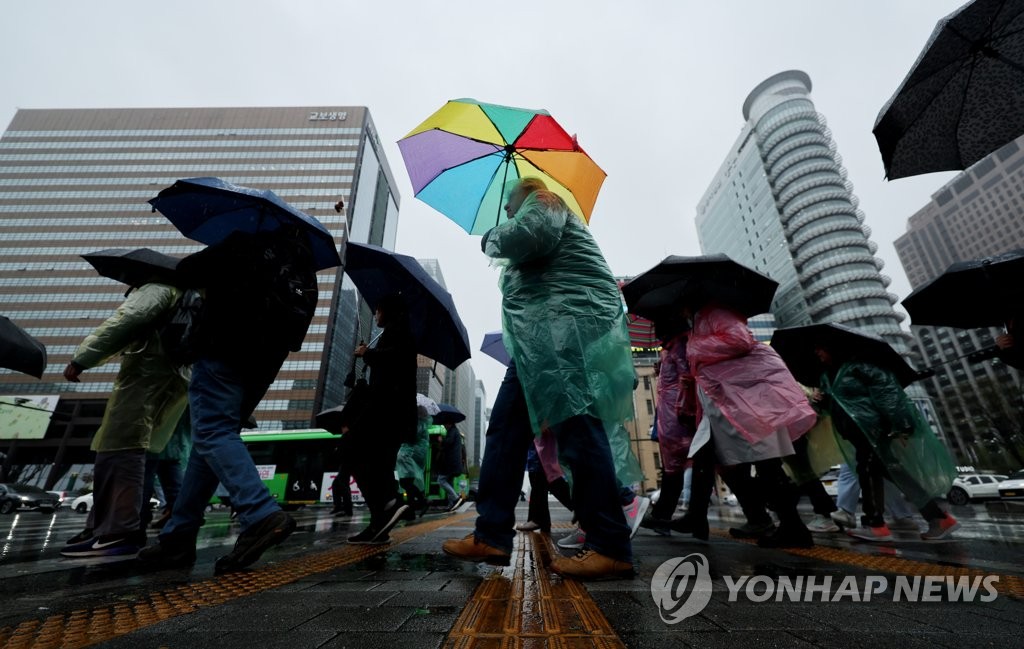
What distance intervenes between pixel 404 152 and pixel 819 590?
4.23 meters

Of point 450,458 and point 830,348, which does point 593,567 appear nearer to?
point 830,348

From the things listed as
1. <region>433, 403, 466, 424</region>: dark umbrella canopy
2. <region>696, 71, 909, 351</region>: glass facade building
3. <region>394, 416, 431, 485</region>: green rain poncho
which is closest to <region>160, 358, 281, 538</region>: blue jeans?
<region>394, 416, 431, 485</region>: green rain poncho

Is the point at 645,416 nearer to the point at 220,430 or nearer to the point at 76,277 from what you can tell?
the point at 220,430

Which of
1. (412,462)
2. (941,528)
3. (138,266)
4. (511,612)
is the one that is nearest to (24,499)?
(412,462)

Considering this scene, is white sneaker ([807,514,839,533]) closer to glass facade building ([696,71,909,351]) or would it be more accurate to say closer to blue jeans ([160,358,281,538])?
blue jeans ([160,358,281,538])

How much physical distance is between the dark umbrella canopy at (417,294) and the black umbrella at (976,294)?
421cm

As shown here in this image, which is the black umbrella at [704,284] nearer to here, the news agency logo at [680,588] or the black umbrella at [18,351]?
the news agency logo at [680,588]

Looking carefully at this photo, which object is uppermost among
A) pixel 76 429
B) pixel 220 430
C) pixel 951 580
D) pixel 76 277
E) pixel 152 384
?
pixel 76 277

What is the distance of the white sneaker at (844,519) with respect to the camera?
4.25 metres

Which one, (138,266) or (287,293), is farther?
(138,266)

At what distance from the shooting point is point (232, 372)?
91.3 inches

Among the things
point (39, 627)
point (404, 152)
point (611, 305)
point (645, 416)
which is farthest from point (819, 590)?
point (645, 416)

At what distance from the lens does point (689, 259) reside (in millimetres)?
3553

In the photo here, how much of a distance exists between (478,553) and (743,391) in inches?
90.8
